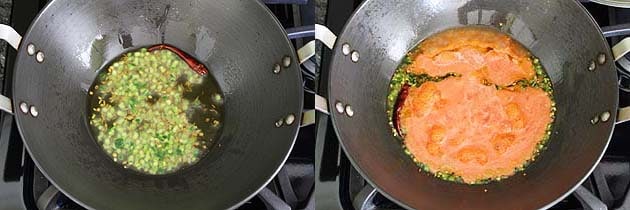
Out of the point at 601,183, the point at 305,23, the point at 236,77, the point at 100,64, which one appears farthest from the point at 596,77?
the point at 100,64

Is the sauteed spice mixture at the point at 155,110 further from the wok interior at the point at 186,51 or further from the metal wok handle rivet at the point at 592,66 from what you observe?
the metal wok handle rivet at the point at 592,66

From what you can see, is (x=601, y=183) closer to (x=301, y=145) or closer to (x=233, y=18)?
(x=301, y=145)

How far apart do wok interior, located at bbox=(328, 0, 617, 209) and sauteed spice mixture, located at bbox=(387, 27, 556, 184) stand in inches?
0.7

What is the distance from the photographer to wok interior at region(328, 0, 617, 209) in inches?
49.5

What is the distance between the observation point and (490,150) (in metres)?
1.33

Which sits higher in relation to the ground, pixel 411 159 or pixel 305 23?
pixel 305 23

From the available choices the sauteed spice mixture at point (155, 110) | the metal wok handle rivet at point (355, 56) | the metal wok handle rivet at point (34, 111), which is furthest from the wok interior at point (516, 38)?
the metal wok handle rivet at point (34, 111)

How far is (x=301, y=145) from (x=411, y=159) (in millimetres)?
187

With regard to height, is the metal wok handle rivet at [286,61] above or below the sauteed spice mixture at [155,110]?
above

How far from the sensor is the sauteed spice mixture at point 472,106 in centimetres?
132

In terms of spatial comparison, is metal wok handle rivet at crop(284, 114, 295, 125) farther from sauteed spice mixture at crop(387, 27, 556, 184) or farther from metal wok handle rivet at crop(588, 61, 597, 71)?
metal wok handle rivet at crop(588, 61, 597, 71)

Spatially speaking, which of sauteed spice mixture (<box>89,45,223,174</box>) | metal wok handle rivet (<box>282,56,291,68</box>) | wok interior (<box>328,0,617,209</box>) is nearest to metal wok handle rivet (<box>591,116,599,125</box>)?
wok interior (<box>328,0,617,209</box>)

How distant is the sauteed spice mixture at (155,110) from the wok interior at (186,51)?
0.02 meters

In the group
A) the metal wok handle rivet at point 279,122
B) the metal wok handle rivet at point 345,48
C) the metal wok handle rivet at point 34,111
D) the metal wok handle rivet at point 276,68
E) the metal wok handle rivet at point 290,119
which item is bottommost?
the metal wok handle rivet at point 279,122
